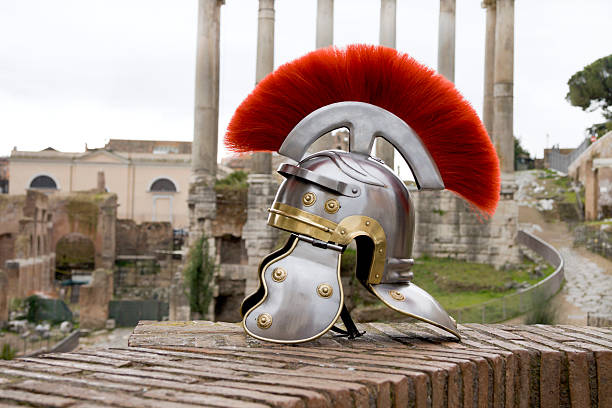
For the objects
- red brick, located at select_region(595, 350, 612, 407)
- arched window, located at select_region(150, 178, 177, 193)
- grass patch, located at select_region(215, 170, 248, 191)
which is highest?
arched window, located at select_region(150, 178, 177, 193)

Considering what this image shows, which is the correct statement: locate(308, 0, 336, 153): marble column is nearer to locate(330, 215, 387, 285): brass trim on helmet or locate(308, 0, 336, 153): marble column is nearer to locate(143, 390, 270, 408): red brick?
locate(330, 215, 387, 285): brass trim on helmet

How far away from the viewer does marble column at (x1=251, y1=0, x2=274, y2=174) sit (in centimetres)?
2000

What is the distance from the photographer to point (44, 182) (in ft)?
165

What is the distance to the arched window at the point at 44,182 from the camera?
5016cm

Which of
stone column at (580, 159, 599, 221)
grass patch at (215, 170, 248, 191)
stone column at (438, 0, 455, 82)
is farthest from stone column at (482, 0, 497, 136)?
grass patch at (215, 170, 248, 191)

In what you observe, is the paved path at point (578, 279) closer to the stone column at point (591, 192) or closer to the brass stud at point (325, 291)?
the stone column at point (591, 192)

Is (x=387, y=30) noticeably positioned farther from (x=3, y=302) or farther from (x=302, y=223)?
(x=3, y=302)

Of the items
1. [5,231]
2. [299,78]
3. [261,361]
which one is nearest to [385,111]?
[299,78]

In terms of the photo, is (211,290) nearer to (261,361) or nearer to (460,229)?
(460,229)

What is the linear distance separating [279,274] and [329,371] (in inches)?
36.3

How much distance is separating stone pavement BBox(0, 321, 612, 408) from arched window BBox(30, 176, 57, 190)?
5021cm

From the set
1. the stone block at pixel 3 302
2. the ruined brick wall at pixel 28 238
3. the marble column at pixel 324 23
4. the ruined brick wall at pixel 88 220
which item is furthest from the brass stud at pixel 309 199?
the ruined brick wall at pixel 88 220

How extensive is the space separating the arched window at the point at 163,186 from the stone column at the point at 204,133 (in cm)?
2932

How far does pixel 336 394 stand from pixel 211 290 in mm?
18111
